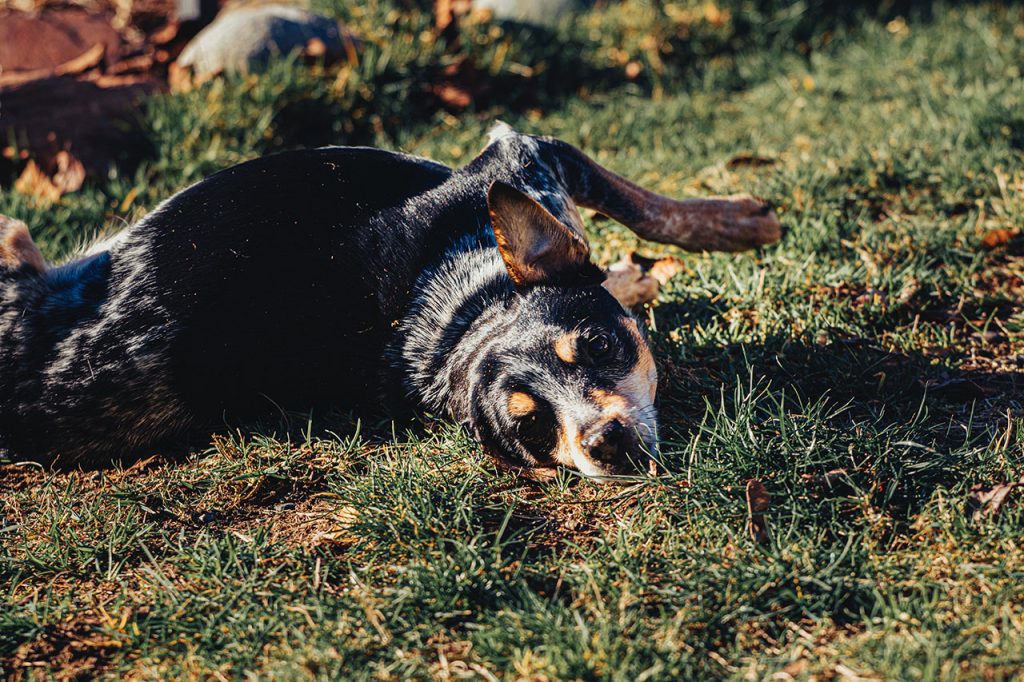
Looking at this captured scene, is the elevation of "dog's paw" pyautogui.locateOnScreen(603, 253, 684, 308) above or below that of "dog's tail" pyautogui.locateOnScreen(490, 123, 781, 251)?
below

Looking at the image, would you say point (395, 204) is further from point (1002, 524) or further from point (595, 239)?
point (1002, 524)

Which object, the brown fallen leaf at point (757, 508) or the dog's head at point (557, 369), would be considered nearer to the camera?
the brown fallen leaf at point (757, 508)

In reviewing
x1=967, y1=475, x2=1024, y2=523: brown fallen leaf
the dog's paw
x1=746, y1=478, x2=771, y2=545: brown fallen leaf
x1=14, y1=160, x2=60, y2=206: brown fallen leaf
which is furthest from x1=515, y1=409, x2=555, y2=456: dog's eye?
x1=14, y1=160, x2=60, y2=206: brown fallen leaf

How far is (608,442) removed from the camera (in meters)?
3.14

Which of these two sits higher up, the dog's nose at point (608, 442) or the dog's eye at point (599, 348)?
the dog's eye at point (599, 348)

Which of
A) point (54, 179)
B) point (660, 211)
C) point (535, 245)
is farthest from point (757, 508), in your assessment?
point (54, 179)

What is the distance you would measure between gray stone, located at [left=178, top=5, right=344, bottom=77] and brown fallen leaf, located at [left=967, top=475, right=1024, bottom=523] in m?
5.46

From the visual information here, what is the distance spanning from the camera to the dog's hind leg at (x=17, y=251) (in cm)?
404

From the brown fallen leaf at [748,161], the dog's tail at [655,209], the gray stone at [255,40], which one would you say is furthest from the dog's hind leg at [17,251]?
the brown fallen leaf at [748,161]

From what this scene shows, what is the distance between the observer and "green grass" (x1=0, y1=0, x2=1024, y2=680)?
2654 millimetres

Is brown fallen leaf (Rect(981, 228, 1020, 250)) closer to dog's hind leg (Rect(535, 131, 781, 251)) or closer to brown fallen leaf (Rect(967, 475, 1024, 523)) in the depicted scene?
dog's hind leg (Rect(535, 131, 781, 251))

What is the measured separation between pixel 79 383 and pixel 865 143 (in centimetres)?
427

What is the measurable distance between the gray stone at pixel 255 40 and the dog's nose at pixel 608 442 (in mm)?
4725

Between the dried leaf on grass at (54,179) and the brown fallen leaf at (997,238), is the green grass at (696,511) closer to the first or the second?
the brown fallen leaf at (997,238)
